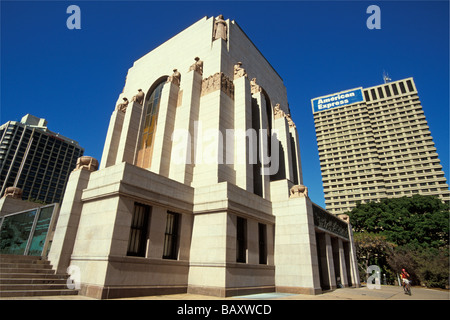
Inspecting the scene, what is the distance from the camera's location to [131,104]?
1056 inches

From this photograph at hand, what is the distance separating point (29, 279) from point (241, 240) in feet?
36.7

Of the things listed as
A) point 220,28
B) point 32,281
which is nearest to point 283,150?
point 220,28

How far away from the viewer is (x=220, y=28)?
86.2ft

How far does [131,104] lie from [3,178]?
388 ft

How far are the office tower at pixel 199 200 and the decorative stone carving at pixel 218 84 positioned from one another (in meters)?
0.11

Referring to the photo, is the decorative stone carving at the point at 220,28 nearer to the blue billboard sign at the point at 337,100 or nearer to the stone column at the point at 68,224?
the stone column at the point at 68,224

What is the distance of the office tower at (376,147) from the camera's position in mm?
94738

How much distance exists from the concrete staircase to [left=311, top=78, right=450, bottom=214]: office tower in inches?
4117

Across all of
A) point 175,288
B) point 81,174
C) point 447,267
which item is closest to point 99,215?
point 81,174

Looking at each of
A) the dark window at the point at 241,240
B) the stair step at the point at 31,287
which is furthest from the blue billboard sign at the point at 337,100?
the stair step at the point at 31,287

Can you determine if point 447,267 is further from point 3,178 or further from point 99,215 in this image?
point 3,178

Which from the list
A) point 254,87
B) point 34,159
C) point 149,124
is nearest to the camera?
point 149,124

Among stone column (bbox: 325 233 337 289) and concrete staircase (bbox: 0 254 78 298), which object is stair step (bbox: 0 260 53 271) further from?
stone column (bbox: 325 233 337 289)

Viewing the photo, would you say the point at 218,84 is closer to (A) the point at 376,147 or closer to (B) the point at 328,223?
(B) the point at 328,223
